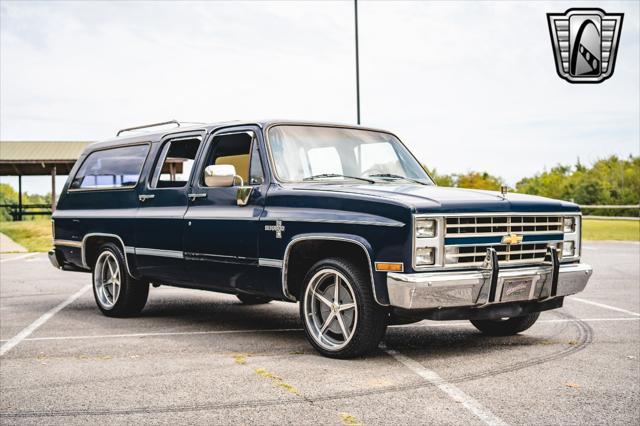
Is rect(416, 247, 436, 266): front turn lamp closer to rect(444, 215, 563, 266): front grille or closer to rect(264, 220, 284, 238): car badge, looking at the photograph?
rect(444, 215, 563, 266): front grille

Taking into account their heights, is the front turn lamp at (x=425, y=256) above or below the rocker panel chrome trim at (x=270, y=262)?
above

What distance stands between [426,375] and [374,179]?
7.13 ft

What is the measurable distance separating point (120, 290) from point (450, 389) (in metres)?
4.92

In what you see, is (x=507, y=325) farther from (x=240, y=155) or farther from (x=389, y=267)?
(x=240, y=155)

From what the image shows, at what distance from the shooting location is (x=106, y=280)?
9.50 m

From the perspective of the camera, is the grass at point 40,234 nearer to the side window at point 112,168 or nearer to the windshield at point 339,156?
the side window at point 112,168

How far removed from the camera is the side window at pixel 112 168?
902cm

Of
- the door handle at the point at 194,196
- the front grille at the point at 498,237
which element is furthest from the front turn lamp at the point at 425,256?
the door handle at the point at 194,196

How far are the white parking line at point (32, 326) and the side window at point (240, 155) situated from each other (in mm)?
2477

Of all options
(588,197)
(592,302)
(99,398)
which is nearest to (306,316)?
(99,398)

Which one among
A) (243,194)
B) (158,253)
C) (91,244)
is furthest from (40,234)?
(243,194)

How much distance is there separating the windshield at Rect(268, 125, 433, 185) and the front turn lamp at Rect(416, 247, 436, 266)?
4.55ft

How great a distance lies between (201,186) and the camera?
782 cm

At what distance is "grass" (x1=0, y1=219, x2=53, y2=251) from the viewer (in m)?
27.3
